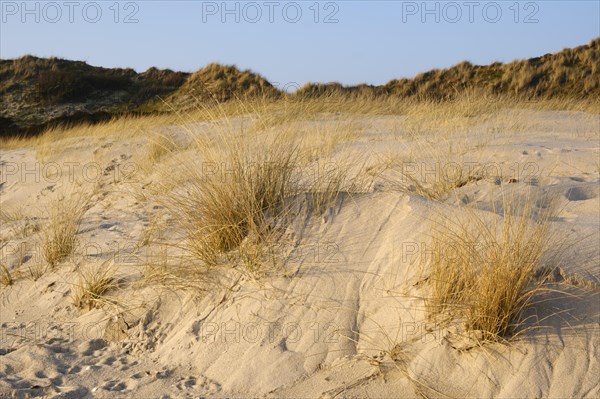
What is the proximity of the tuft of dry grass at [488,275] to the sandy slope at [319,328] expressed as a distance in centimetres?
9

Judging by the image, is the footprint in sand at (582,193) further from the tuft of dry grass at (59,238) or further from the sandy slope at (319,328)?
the tuft of dry grass at (59,238)

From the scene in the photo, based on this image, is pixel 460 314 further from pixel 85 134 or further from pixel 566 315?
pixel 85 134

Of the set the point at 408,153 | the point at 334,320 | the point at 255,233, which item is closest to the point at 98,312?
the point at 255,233

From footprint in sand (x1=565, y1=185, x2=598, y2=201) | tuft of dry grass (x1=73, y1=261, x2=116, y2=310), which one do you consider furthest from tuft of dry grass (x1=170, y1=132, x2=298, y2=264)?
footprint in sand (x1=565, y1=185, x2=598, y2=201)

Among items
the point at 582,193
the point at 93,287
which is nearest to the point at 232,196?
the point at 93,287

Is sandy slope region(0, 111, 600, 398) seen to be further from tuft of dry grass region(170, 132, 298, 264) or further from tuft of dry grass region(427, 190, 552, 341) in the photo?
tuft of dry grass region(170, 132, 298, 264)

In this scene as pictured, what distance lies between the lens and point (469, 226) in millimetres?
3475

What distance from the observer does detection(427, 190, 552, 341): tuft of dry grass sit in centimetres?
289

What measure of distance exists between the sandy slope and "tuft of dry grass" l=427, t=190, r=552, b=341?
0.31 ft

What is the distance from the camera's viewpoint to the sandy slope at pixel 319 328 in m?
2.90

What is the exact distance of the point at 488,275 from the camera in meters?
2.92

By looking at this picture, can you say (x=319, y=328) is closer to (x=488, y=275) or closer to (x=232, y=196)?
(x=488, y=275)

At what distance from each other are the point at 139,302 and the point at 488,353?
2.01 meters

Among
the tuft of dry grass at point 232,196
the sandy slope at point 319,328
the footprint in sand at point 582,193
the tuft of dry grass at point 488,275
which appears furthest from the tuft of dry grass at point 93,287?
the footprint in sand at point 582,193
